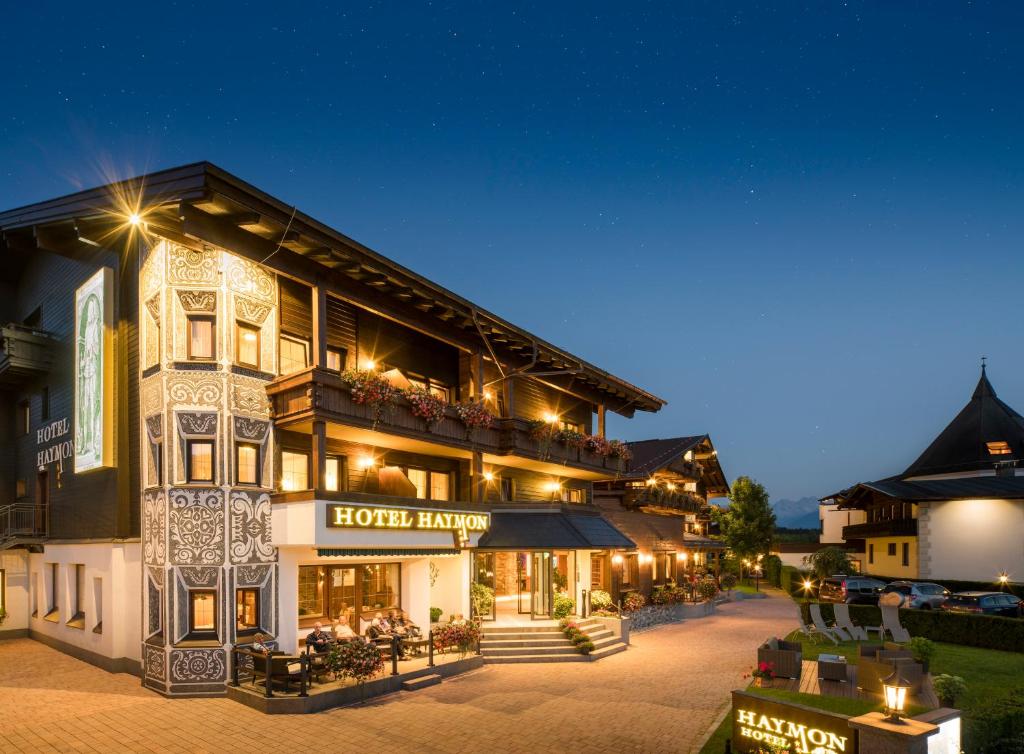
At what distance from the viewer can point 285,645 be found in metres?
18.6

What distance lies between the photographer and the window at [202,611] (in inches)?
700

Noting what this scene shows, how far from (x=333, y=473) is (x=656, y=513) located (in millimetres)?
23813

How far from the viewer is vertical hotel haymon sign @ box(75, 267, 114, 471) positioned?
64.7 feet

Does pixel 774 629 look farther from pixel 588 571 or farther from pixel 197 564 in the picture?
pixel 197 564

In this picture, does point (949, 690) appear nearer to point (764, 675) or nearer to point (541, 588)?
point (764, 675)

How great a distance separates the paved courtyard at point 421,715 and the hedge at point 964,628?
31.3 feet

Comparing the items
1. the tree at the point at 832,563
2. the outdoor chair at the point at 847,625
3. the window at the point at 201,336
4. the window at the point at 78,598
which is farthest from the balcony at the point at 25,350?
the tree at the point at 832,563

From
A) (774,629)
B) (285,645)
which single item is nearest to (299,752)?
(285,645)

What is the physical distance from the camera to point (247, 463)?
18.8 metres

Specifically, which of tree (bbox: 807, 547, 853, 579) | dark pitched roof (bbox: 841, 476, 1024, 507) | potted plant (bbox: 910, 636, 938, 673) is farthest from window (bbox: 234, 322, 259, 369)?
dark pitched roof (bbox: 841, 476, 1024, 507)

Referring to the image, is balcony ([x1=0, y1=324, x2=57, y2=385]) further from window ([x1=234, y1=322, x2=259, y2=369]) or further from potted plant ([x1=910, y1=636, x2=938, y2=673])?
potted plant ([x1=910, y1=636, x2=938, y2=673])

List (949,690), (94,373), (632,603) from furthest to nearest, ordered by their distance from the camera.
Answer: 1. (632,603)
2. (94,373)
3. (949,690)

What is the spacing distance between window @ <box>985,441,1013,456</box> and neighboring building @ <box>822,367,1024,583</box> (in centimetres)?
6

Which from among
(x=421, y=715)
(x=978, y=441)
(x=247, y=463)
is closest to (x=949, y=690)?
(x=421, y=715)
